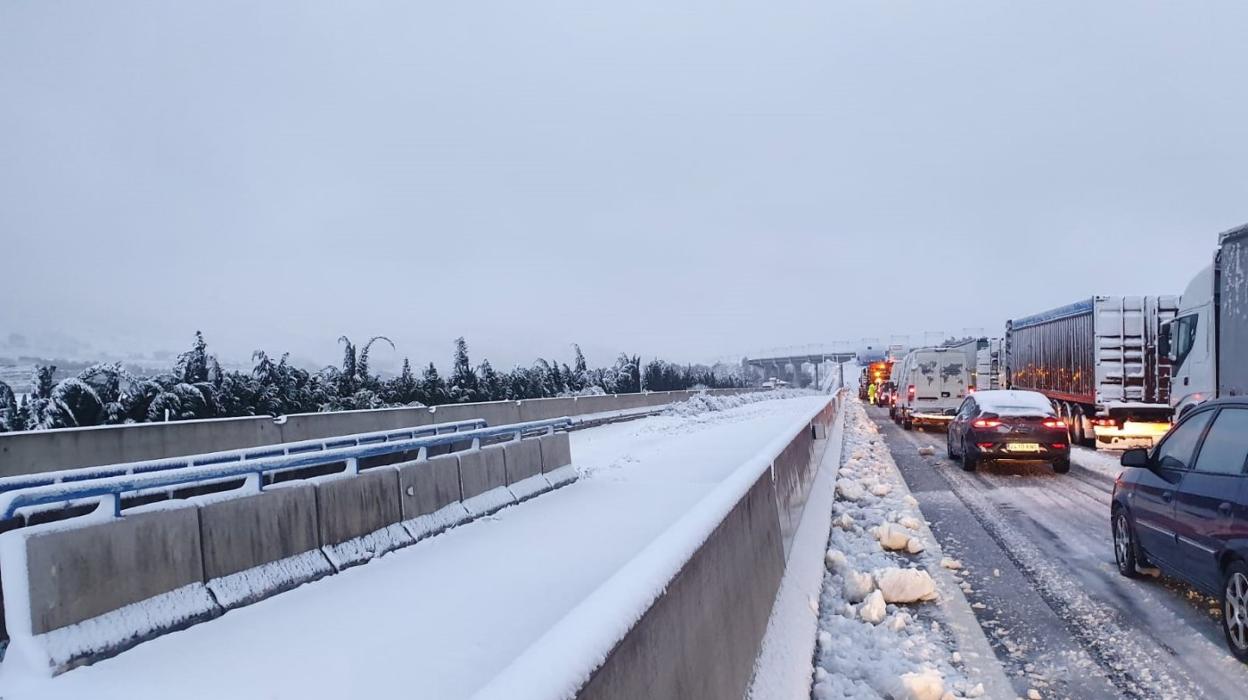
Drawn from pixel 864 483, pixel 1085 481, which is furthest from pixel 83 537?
pixel 1085 481

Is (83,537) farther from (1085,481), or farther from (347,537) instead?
(1085,481)

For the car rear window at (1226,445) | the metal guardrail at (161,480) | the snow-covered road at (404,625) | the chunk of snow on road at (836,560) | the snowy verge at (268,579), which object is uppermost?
the car rear window at (1226,445)

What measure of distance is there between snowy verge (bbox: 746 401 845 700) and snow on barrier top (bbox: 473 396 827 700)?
101 cm

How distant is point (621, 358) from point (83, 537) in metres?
48.2

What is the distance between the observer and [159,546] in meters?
5.29

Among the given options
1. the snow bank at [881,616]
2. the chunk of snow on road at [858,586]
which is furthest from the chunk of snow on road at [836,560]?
the chunk of snow on road at [858,586]

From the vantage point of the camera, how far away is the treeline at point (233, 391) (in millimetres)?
15930

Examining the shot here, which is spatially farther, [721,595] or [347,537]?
[347,537]

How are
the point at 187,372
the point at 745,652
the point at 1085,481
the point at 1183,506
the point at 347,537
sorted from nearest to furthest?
1. the point at 745,652
2. the point at 1183,506
3. the point at 347,537
4. the point at 1085,481
5. the point at 187,372

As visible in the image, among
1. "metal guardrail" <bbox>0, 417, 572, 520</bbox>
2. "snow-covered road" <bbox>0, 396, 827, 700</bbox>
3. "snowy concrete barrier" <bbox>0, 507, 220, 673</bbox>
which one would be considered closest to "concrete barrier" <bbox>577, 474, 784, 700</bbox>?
"snow-covered road" <bbox>0, 396, 827, 700</bbox>

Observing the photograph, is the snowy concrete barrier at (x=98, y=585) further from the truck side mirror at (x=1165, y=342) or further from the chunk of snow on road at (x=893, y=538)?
the truck side mirror at (x=1165, y=342)

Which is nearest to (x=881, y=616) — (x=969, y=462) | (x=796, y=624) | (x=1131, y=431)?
(x=796, y=624)

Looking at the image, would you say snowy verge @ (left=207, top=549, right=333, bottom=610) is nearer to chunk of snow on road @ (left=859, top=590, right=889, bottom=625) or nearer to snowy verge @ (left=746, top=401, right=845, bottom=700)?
snowy verge @ (left=746, top=401, right=845, bottom=700)

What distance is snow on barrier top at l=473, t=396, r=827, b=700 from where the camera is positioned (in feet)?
6.64
